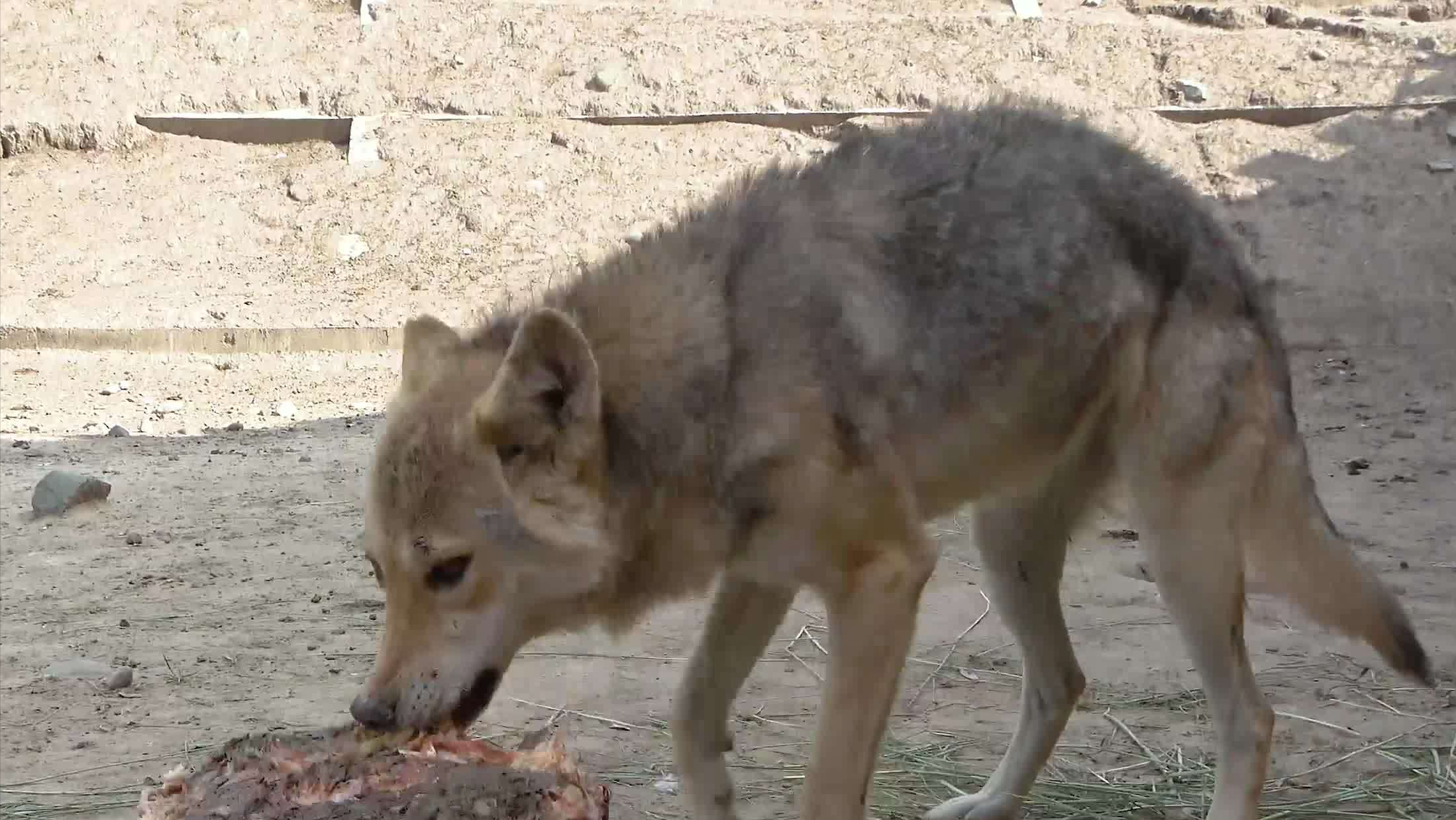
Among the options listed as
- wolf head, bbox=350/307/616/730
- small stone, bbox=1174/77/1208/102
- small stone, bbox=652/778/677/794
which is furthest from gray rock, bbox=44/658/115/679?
small stone, bbox=1174/77/1208/102

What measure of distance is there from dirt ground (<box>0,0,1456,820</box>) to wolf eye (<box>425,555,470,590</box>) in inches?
60.1

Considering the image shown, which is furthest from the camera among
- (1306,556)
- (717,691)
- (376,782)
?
(1306,556)

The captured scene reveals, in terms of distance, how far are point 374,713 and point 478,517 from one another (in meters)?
0.49

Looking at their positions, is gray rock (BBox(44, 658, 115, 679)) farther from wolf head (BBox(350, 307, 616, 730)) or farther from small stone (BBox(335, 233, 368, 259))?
small stone (BBox(335, 233, 368, 259))

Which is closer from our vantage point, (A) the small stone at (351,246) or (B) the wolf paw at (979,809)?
(B) the wolf paw at (979,809)

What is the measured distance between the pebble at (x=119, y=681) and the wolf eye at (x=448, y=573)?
273cm

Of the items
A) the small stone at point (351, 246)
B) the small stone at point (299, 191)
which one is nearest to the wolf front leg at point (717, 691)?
the small stone at point (351, 246)

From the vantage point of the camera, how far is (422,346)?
13.1 feet

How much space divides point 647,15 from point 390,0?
2.50m

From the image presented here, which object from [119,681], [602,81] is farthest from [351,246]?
[119,681]

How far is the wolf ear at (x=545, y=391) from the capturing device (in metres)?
3.42

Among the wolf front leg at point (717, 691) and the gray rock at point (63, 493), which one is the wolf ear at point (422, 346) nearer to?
the wolf front leg at point (717, 691)

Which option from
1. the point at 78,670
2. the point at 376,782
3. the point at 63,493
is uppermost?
the point at 376,782

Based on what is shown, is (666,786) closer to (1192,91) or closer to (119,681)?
(119,681)
